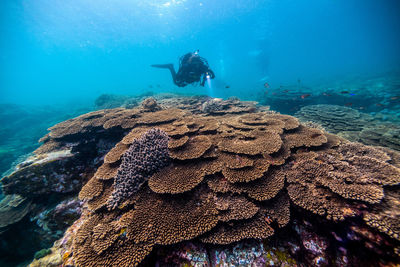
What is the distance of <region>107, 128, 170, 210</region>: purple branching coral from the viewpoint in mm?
2941

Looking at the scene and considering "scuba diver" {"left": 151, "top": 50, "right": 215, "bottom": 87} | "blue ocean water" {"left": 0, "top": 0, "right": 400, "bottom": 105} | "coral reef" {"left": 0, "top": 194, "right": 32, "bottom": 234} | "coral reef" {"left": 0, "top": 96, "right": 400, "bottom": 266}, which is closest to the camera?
"coral reef" {"left": 0, "top": 96, "right": 400, "bottom": 266}

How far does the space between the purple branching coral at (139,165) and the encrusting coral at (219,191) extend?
0.07 feet

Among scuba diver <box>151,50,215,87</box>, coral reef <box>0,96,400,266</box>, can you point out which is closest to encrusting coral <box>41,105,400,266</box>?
coral reef <box>0,96,400,266</box>

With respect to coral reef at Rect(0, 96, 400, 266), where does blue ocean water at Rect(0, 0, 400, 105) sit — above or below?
above

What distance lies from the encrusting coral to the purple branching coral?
0.02m

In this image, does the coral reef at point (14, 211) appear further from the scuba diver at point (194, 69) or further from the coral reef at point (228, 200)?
the scuba diver at point (194, 69)

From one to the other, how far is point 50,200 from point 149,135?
4075 mm

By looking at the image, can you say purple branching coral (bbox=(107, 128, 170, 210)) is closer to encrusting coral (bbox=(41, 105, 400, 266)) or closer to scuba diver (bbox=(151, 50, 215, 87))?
encrusting coral (bbox=(41, 105, 400, 266))

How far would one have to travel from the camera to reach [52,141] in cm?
588

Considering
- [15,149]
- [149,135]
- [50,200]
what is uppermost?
[149,135]

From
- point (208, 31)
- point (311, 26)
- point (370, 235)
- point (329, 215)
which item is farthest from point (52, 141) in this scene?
point (311, 26)

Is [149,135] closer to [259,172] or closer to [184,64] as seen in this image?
[259,172]

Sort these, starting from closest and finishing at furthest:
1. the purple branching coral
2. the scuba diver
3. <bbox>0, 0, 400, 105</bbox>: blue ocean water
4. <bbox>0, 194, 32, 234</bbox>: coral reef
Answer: the purple branching coral, <bbox>0, 194, 32, 234</bbox>: coral reef, the scuba diver, <bbox>0, 0, 400, 105</bbox>: blue ocean water

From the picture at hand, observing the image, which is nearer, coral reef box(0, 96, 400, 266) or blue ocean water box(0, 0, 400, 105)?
coral reef box(0, 96, 400, 266)
